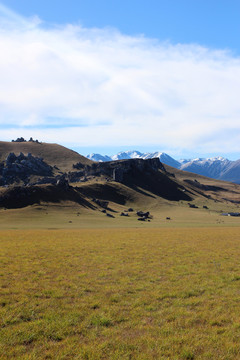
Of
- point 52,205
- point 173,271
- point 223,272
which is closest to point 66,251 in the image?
point 173,271

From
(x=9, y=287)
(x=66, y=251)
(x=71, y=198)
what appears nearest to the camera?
(x=9, y=287)

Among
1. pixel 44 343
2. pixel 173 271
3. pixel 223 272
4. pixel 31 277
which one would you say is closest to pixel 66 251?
pixel 31 277

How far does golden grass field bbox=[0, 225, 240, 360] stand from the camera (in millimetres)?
9805

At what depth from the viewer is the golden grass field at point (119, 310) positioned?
9.80 m

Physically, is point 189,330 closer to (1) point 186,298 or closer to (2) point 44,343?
(1) point 186,298

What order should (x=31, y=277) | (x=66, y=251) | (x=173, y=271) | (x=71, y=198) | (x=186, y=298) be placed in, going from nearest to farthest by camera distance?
(x=186, y=298) < (x=31, y=277) < (x=173, y=271) < (x=66, y=251) < (x=71, y=198)

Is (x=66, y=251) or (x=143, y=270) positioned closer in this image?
(x=143, y=270)

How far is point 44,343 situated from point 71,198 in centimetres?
13985

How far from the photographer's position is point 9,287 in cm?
1664

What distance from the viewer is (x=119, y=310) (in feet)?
43.8

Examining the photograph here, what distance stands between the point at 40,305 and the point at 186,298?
25.7ft

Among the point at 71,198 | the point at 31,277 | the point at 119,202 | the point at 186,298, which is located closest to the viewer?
the point at 186,298

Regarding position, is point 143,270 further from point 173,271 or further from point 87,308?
point 87,308

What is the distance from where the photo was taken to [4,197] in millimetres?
130250
